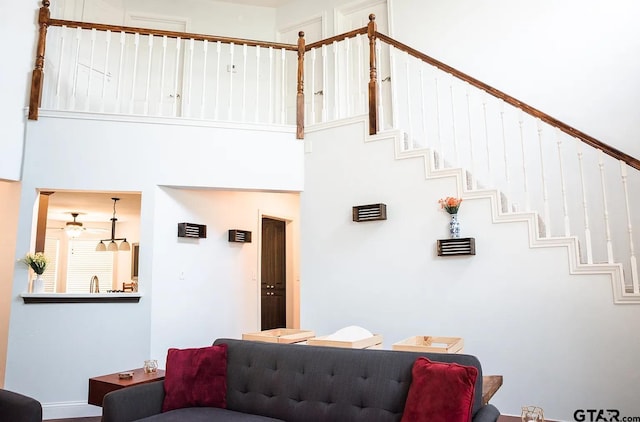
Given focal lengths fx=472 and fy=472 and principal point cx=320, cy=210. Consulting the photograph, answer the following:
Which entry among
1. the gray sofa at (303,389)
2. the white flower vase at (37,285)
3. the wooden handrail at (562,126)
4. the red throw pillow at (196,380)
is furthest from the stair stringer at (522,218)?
the white flower vase at (37,285)

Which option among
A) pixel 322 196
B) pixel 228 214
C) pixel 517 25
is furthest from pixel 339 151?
pixel 517 25

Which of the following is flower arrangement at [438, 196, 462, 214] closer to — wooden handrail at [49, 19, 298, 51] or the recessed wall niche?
wooden handrail at [49, 19, 298, 51]

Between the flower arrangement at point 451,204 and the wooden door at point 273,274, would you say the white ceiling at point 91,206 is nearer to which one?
the wooden door at point 273,274

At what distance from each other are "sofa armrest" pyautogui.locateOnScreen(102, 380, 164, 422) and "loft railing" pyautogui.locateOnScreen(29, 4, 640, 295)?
305cm

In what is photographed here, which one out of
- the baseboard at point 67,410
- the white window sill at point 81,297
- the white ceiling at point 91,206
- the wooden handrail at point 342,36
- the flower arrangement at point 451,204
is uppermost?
the wooden handrail at point 342,36

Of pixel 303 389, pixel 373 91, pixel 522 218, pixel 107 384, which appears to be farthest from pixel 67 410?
pixel 522 218

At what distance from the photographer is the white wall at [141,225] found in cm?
459

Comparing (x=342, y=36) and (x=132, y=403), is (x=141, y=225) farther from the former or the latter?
(x=342, y=36)

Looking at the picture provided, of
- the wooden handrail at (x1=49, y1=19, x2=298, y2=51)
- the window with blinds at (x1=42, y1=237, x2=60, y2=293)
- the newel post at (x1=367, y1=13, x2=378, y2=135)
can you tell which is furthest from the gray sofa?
the window with blinds at (x1=42, y1=237, x2=60, y2=293)

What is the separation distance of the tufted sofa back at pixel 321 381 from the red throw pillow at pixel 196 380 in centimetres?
6

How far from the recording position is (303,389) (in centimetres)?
284

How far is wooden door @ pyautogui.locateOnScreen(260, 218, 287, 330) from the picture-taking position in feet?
24.8

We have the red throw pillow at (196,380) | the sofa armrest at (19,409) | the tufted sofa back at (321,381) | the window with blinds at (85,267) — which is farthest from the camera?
the window with blinds at (85,267)

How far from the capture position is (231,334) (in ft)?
19.6
